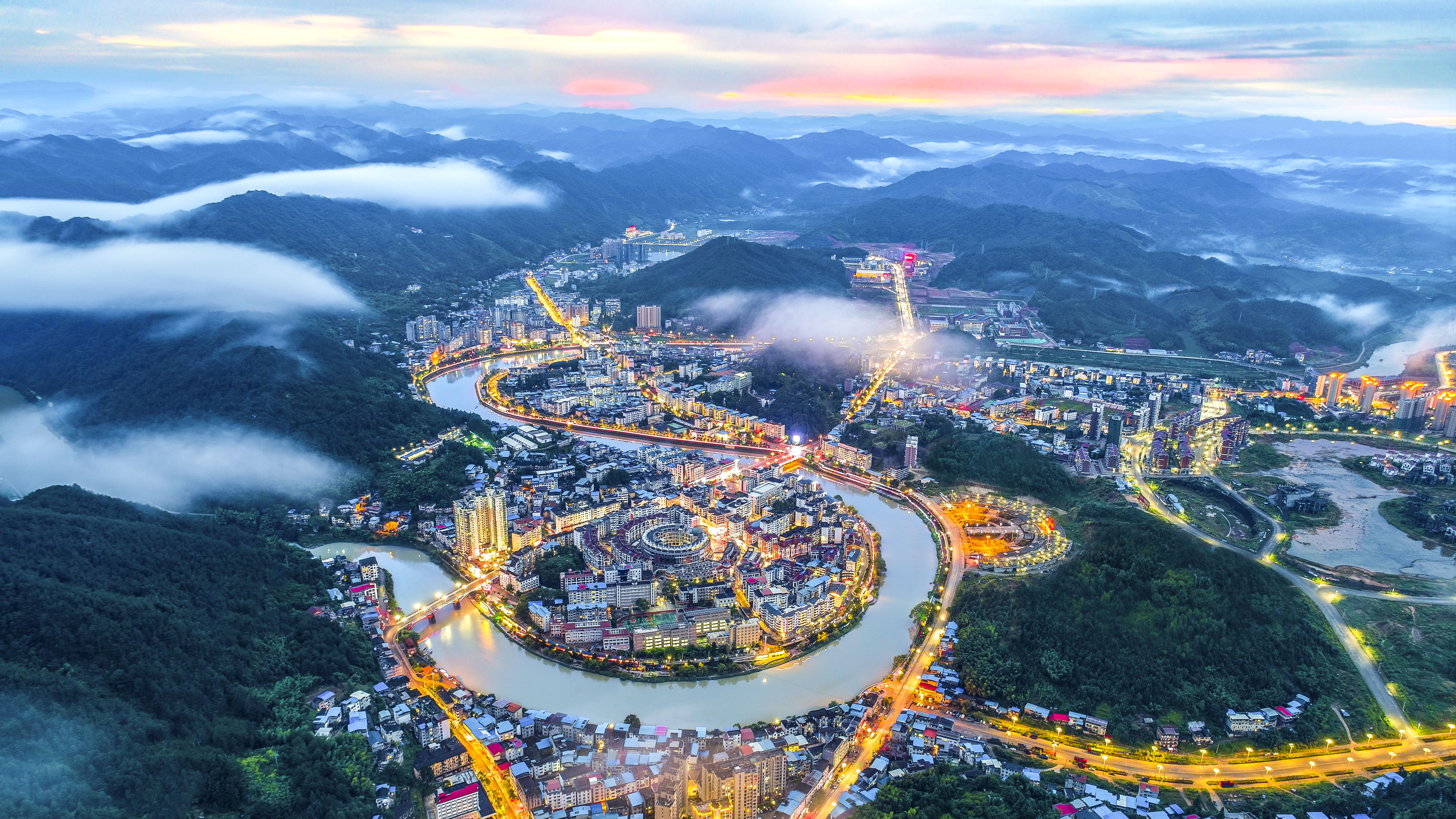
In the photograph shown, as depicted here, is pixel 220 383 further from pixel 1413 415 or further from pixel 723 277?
pixel 1413 415

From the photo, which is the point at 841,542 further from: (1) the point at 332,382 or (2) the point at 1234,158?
(2) the point at 1234,158

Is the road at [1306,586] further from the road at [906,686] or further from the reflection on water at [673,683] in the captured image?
the reflection on water at [673,683]

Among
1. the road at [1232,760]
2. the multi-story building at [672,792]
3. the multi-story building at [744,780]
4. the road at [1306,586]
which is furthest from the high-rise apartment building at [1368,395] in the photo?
the multi-story building at [672,792]

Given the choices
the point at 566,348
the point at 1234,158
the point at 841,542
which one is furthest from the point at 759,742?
the point at 1234,158

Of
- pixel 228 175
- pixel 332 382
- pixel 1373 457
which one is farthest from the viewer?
pixel 228 175

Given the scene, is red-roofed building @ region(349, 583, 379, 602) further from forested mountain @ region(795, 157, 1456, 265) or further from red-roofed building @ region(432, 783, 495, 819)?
forested mountain @ region(795, 157, 1456, 265)

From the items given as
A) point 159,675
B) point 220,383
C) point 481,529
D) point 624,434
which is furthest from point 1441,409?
point 220,383

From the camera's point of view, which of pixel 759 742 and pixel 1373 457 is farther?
pixel 1373 457
